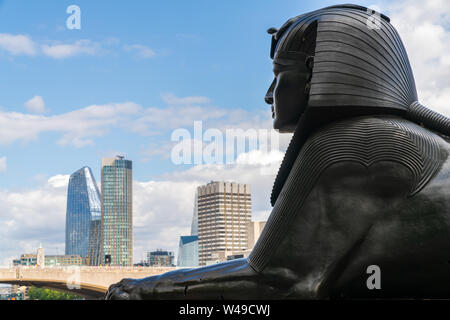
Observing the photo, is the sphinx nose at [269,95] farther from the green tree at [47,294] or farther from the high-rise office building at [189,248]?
the high-rise office building at [189,248]

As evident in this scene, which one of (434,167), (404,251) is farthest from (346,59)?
(404,251)

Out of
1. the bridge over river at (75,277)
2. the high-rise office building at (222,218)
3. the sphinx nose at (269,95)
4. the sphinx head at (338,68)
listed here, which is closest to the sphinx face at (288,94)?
the sphinx head at (338,68)

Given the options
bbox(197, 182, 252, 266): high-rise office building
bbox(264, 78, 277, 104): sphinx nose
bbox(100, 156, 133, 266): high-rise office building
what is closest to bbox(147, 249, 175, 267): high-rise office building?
bbox(100, 156, 133, 266): high-rise office building

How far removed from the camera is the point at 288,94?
231 inches

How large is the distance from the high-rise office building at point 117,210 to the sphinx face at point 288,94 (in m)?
163

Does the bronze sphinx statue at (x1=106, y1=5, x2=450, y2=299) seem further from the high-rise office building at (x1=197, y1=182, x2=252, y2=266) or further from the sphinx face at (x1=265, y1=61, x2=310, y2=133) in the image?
the high-rise office building at (x1=197, y1=182, x2=252, y2=266)

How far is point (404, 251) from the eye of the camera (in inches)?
196

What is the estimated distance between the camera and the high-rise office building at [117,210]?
553ft

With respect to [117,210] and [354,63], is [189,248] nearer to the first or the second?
[117,210]

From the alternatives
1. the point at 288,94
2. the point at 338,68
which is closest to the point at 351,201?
the point at 338,68

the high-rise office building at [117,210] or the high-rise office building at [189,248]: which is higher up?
the high-rise office building at [117,210]

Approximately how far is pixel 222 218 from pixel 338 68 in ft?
302

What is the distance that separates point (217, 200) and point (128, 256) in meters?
90.6

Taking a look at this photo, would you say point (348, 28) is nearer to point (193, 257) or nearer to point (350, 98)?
point (350, 98)
